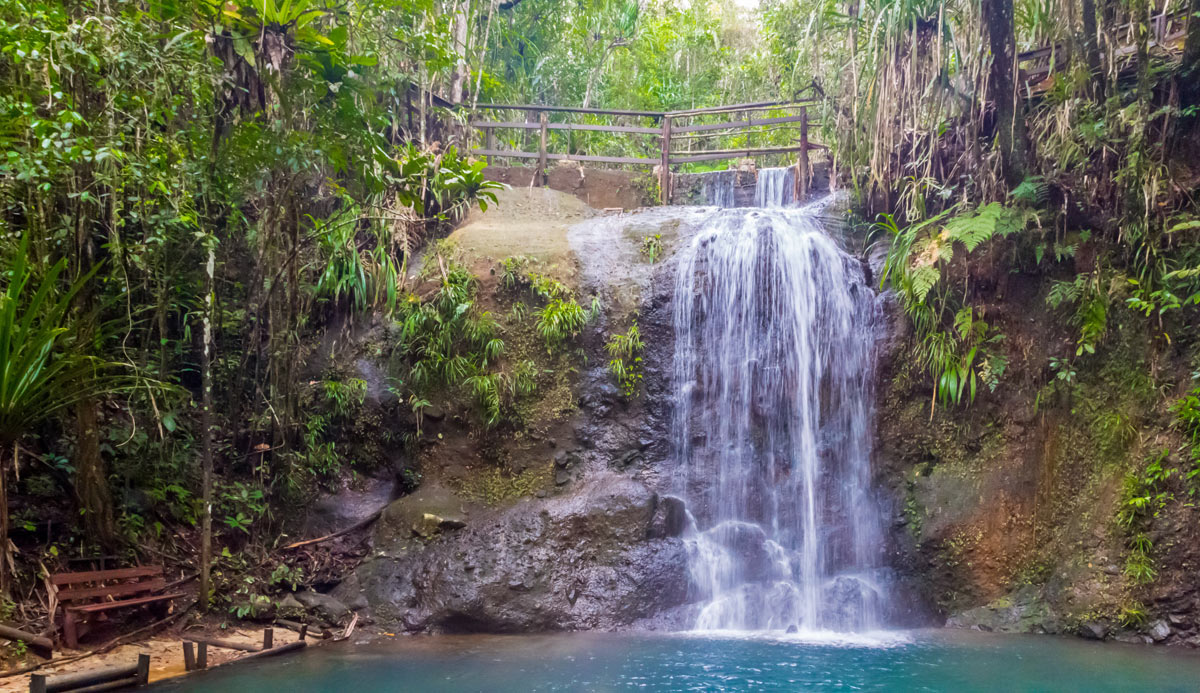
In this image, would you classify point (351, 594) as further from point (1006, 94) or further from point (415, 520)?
point (1006, 94)

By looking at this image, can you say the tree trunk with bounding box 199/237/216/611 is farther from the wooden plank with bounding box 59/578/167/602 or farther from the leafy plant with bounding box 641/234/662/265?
the leafy plant with bounding box 641/234/662/265

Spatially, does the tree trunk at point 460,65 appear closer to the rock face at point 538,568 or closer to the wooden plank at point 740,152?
the wooden plank at point 740,152

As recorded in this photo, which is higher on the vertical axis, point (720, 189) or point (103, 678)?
point (720, 189)

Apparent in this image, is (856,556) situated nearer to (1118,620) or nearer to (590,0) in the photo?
(1118,620)

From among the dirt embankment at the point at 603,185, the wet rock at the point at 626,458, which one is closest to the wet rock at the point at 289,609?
the wet rock at the point at 626,458

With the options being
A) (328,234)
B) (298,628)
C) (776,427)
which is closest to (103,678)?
(298,628)

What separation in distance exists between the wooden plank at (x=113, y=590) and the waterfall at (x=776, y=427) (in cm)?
439

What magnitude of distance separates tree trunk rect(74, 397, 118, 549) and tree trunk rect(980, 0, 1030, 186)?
8233 millimetres

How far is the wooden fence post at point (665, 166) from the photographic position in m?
13.2

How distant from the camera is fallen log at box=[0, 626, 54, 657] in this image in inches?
192

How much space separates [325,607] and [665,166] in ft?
29.8

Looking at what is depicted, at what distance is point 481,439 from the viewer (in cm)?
828

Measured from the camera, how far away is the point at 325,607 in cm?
668

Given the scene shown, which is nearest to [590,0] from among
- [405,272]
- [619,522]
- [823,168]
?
[823,168]
